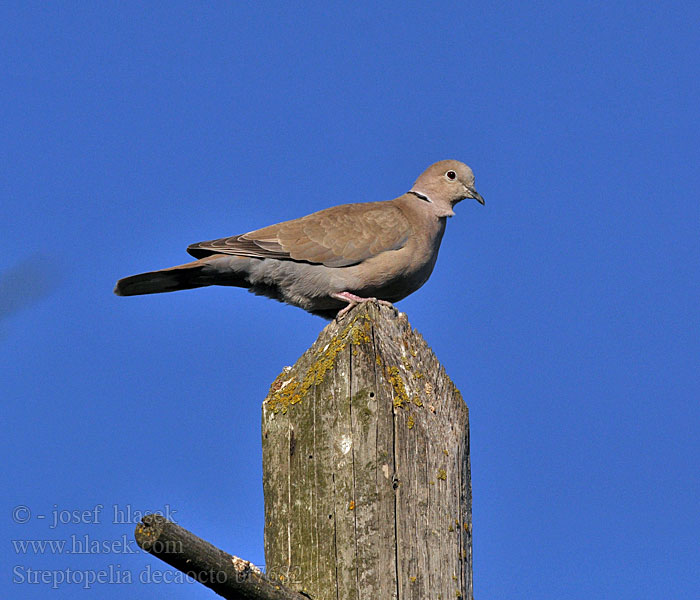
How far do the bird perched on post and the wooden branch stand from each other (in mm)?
3838

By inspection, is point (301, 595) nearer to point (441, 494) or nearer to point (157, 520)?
point (441, 494)

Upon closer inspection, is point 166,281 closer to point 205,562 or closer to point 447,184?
point 447,184

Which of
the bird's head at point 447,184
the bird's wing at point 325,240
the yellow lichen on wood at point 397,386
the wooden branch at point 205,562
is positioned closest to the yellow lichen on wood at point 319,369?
the yellow lichen on wood at point 397,386

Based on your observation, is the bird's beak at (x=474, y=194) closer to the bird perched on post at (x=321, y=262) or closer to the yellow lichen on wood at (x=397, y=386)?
the bird perched on post at (x=321, y=262)

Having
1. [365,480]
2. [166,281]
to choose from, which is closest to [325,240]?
[166,281]

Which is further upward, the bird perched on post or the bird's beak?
the bird's beak

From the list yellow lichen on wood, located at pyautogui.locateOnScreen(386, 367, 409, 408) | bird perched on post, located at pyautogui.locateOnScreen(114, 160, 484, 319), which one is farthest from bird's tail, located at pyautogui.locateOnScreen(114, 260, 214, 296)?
yellow lichen on wood, located at pyautogui.locateOnScreen(386, 367, 409, 408)

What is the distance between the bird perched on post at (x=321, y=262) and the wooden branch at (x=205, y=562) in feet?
12.6

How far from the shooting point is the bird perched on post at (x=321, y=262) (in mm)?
6934

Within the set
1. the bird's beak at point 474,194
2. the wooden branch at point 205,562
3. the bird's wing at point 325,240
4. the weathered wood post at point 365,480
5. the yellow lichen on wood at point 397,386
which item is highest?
the bird's beak at point 474,194

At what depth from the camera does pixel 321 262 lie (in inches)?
275

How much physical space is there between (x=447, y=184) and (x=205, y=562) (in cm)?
618

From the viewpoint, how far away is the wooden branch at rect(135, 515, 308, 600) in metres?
2.53

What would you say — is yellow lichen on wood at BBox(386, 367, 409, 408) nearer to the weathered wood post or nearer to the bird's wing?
the weathered wood post
